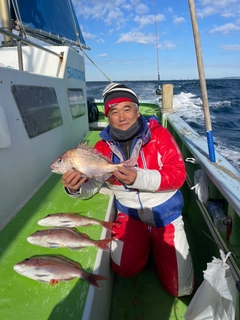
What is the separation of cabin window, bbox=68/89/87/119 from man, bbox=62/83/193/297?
239 centimetres

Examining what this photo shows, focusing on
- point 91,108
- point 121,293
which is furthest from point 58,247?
point 91,108

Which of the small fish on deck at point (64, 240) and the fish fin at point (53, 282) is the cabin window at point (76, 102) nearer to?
the small fish on deck at point (64, 240)

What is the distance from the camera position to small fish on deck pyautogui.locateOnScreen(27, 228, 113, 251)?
6.86ft

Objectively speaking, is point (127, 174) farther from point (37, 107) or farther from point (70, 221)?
point (37, 107)

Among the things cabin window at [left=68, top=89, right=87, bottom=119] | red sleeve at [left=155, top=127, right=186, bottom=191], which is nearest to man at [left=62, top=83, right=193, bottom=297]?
red sleeve at [left=155, top=127, right=186, bottom=191]

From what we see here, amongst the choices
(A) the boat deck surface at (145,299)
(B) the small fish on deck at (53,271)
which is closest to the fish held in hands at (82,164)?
(B) the small fish on deck at (53,271)

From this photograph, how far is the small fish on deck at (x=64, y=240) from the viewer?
2.09 metres

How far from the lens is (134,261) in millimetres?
2695

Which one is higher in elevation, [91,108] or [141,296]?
[91,108]

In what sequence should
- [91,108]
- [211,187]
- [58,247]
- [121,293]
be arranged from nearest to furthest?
1. [58,247]
2. [121,293]
3. [211,187]
4. [91,108]

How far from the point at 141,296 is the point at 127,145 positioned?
5.61ft

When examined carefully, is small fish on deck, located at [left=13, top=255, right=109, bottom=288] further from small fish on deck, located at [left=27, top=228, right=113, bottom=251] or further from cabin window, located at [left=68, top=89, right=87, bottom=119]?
cabin window, located at [left=68, top=89, right=87, bottom=119]

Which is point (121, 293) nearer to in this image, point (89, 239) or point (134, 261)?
point (134, 261)

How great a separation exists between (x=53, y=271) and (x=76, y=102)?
407cm
